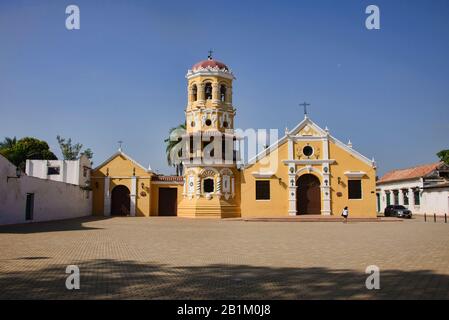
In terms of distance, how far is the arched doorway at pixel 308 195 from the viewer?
3186 cm

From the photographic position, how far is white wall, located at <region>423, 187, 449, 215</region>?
35.8 metres

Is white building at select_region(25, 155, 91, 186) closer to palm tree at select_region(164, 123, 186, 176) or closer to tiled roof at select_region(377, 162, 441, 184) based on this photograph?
palm tree at select_region(164, 123, 186, 176)

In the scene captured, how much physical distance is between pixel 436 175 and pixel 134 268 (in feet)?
123

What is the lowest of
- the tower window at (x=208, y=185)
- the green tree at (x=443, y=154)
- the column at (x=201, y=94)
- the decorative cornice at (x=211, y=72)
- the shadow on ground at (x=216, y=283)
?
the shadow on ground at (x=216, y=283)

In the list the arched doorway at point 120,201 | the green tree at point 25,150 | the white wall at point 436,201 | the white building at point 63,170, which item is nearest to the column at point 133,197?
the arched doorway at point 120,201

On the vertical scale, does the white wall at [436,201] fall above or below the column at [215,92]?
below

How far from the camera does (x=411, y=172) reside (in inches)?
1735

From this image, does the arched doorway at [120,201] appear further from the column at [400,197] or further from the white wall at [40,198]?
the column at [400,197]

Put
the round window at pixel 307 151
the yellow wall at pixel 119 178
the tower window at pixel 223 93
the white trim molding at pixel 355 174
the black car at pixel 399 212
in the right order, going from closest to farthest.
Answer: the white trim molding at pixel 355 174 < the round window at pixel 307 151 < the black car at pixel 399 212 < the tower window at pixel 223 93 < the yellow wall at pixel 119 178

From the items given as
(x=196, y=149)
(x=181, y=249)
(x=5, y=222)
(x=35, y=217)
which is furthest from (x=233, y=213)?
(x=181, y=249)

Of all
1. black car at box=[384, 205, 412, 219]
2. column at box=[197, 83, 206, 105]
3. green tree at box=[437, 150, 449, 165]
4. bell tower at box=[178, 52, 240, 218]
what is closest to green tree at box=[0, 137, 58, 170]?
bell tower at box=[178, 52, 240, 218]

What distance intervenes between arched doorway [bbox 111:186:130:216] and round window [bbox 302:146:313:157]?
613 inches
